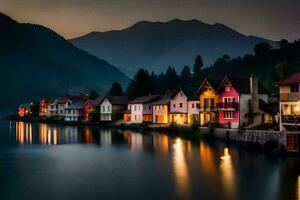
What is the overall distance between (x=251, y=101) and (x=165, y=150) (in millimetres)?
19793

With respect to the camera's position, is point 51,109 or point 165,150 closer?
point 165,150

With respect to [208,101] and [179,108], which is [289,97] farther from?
[179,108]

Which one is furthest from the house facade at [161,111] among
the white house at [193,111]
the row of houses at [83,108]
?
the row of houses at [83,108]

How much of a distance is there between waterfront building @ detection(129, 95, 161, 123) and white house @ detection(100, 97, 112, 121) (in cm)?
875

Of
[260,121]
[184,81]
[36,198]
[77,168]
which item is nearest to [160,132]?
[260,121]

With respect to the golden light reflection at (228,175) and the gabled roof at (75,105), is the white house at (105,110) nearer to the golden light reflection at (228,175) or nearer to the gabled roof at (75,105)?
the gabled roof at (75,105)

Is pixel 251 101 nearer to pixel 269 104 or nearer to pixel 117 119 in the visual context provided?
pixel 269 104

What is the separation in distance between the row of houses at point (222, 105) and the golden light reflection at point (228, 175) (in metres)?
18.8

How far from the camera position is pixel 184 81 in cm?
16900

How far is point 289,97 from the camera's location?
52656 mm

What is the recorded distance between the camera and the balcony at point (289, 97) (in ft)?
171

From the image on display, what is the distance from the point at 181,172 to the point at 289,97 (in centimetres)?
1724

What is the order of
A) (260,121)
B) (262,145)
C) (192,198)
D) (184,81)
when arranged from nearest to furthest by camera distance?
1. (192,198)
2. (262,145)
3. (260,121)
4. (184,81)

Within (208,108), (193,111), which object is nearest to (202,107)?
(208,108)
